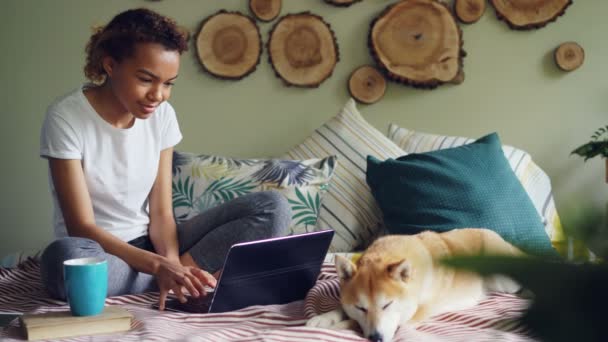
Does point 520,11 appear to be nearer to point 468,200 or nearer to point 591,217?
point 468,200

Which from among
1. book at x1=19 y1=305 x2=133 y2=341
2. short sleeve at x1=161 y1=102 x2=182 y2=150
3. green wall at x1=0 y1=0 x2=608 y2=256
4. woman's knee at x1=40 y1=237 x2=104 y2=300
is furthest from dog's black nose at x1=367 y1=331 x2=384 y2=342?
green wall at x1=0 y1=0 x2=608 y2=256

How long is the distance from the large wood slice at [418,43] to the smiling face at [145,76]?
3.72 ft

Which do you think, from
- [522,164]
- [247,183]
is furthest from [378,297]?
[522,164]

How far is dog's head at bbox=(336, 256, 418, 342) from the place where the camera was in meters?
1.27

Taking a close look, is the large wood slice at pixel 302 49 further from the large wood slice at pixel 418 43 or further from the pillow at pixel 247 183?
the pillow at pixel 247 183

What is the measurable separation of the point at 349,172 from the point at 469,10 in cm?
86

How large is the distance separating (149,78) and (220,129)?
1.02m

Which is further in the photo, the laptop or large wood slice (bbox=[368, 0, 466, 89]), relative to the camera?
large wood slice (bbox=[368, 0, 466, 89])

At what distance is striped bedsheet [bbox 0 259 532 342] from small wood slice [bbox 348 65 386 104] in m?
1.14

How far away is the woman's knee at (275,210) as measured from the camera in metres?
1.75

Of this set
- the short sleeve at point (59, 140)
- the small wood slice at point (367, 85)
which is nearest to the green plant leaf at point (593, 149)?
the small wood slice at point (367, 85)

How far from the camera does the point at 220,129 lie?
2.73 m

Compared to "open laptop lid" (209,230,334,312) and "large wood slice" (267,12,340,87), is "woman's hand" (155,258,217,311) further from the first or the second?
"large wood slice" (267,12,340,87)

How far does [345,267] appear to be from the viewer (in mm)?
1359
